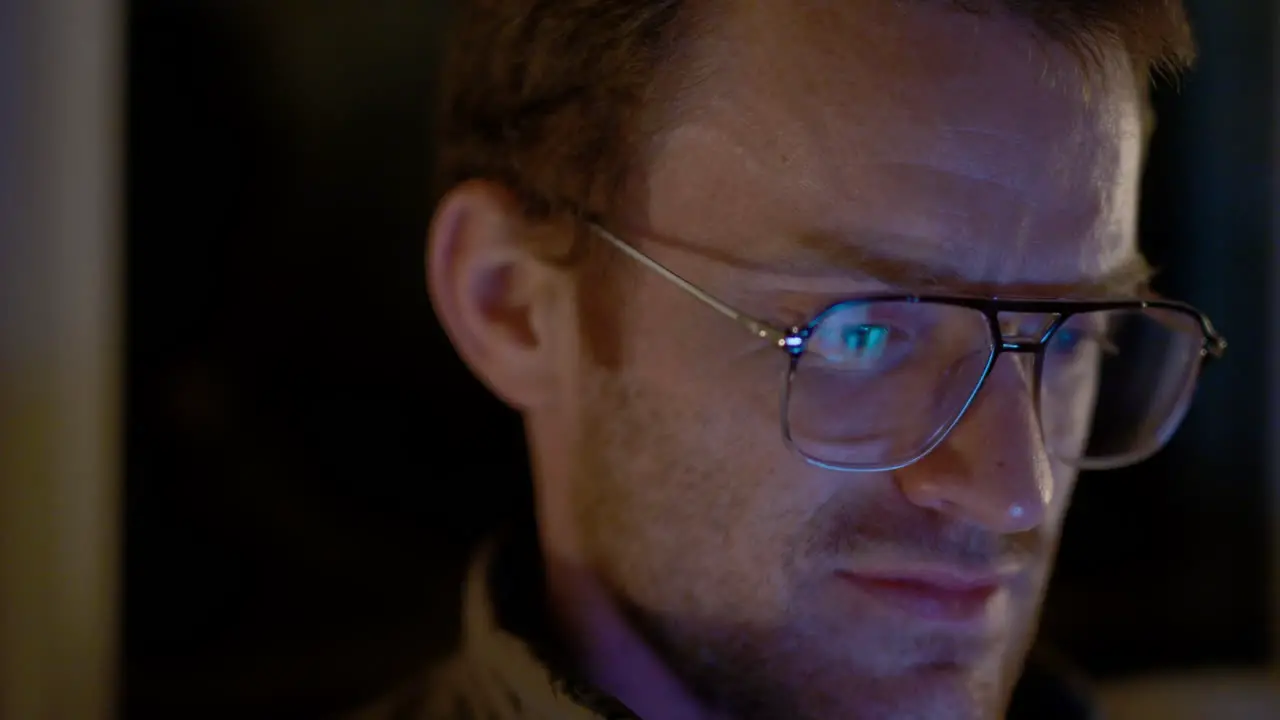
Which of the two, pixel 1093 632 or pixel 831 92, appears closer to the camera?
pixel 831 92

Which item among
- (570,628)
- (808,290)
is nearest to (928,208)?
(808,290)

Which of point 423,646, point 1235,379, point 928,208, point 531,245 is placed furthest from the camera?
point 1235,379

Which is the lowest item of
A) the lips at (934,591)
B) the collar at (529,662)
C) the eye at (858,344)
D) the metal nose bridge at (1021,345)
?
the collar at (529,662)

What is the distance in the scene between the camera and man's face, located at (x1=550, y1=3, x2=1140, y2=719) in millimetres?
738

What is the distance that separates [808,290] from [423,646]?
30.3 inches

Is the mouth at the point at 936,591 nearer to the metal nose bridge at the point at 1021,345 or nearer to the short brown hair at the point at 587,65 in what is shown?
the metal nose bridge at the point at 1021,345

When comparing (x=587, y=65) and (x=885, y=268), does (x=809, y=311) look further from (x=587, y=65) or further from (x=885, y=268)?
(x=587, y=65)

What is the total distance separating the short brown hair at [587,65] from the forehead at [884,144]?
0.04m

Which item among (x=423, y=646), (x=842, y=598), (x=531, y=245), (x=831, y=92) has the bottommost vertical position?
(x=423, y=646)

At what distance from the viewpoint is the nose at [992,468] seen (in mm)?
751

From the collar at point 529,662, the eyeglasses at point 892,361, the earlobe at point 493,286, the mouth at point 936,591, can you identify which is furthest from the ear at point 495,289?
the mouth at point 936,591

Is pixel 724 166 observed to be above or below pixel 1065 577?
above

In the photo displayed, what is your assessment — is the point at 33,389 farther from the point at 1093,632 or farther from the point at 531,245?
the point at 1093,632

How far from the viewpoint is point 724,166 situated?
0.76 metres
